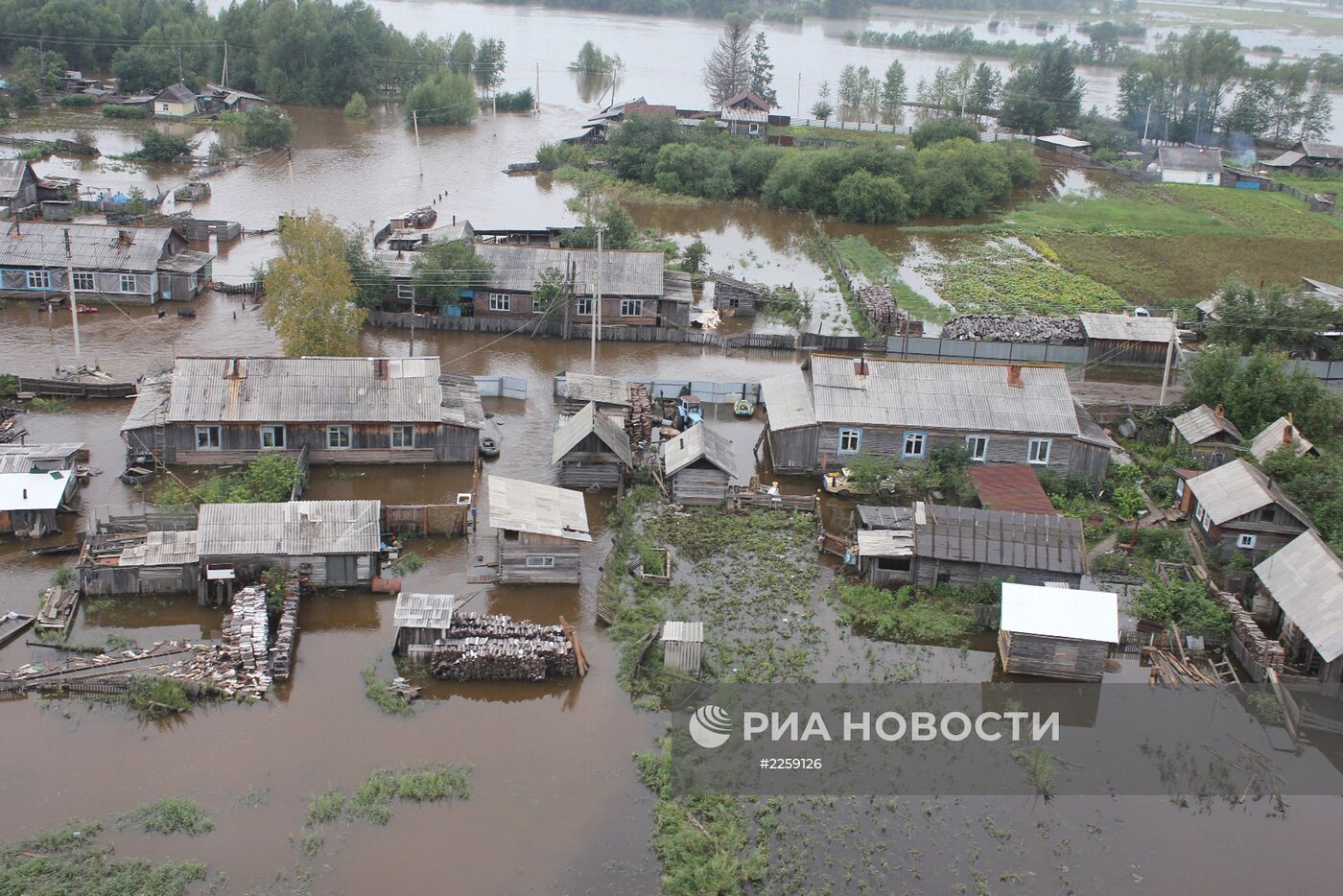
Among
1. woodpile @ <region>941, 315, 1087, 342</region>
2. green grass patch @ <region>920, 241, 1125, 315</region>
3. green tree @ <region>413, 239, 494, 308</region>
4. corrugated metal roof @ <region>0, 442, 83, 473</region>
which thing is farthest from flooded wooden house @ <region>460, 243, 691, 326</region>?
corrugated metal roof @ <region>0, 442, 83, 473</region>

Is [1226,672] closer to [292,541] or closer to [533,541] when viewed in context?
[533,541]

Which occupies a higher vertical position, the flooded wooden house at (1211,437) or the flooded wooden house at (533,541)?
the flooded wooden house at (1211,437)

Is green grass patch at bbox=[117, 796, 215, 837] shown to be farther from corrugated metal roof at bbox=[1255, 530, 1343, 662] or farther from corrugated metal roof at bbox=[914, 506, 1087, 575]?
corrugated metal roof at bbox=[1255, 530, 1343, 662]

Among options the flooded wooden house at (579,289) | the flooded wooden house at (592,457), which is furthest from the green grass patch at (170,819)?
the flooded wooden house at (579,289)

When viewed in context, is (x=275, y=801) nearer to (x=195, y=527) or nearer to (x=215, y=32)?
(x=195, y=527)

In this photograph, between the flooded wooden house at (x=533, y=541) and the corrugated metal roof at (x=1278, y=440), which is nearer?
the flooded wooden house at (x=533, y=541)

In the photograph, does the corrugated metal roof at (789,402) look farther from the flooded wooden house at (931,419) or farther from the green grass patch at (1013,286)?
the green grass patch at (1013,286)

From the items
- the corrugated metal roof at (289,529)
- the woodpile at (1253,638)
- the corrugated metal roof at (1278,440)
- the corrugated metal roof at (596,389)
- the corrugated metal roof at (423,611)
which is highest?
the corrugated metal roof at (1278,440)
